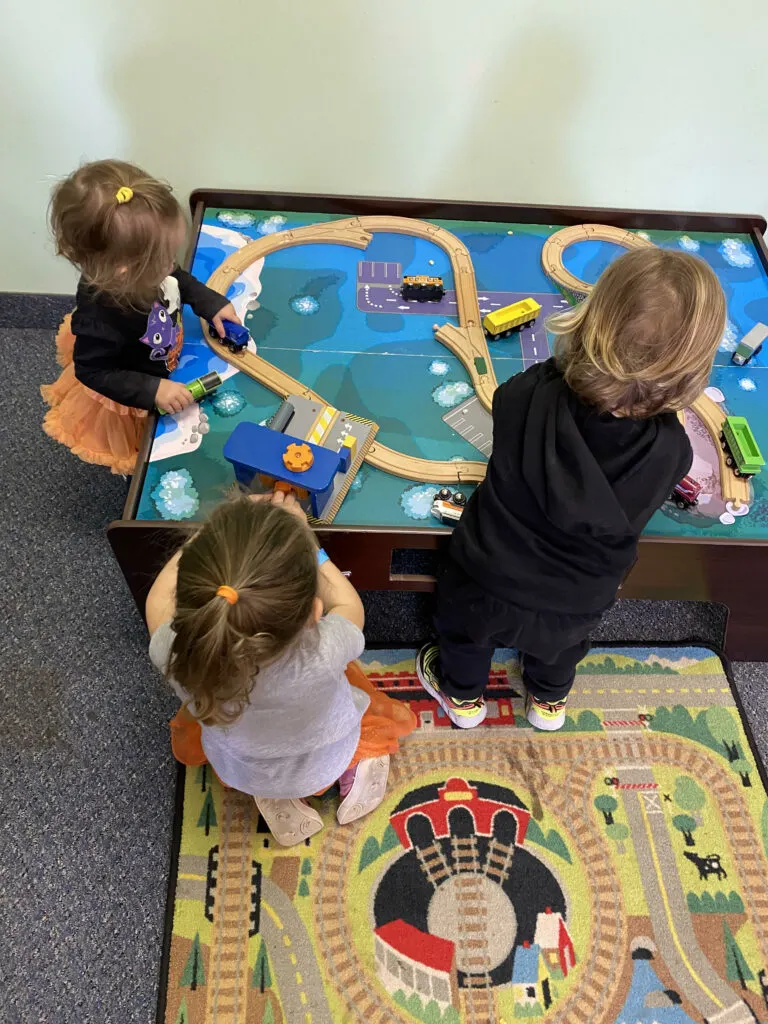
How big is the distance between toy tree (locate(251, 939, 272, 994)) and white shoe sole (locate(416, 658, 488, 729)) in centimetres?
45

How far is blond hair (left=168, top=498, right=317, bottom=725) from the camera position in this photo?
0.69m

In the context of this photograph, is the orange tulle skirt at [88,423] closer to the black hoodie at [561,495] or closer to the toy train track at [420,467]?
the toy train track at [420,467]

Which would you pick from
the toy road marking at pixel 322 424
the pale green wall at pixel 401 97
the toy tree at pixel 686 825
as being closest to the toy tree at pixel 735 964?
the toy tree at pixel 686 825

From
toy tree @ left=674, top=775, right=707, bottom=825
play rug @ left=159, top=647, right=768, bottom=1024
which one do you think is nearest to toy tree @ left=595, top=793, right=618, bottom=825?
play rug @ left=159, top=647, right=768, bottom=1024

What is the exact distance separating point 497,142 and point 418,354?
456mm

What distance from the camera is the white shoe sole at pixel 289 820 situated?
1100 millimetres

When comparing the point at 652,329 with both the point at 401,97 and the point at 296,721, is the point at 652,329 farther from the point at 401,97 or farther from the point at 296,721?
the point at 401,97

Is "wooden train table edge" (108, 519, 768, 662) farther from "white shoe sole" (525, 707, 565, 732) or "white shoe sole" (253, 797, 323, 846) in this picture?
"white shoe sole" (253, 797, 323, 846)

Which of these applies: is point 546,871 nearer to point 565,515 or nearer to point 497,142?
point 565,515

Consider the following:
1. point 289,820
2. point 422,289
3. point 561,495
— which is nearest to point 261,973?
point 289,820

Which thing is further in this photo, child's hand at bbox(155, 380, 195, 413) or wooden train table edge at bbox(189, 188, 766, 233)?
wooden train table edge at bbox(189, 188, 766, 233)

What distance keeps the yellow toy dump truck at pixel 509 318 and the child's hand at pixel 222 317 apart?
0.43 m

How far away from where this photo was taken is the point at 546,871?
1.14m

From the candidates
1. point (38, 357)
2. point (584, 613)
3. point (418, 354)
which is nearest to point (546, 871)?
point (584, 613)
